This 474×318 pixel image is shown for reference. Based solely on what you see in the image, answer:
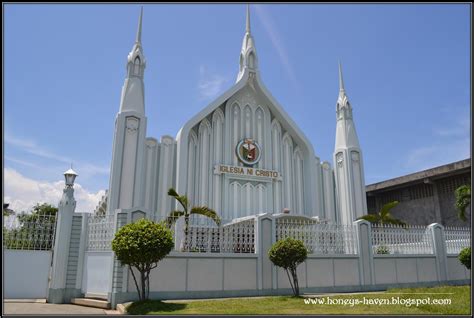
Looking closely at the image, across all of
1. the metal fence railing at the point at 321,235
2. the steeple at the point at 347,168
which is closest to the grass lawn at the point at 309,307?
the metal fence railing at the point at 321,235

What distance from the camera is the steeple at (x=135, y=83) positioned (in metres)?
18.0

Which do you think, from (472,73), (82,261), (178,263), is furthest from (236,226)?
(472,73)

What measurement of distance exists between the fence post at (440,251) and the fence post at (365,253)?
318cm

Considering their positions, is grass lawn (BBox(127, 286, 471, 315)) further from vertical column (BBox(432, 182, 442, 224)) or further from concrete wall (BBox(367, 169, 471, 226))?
vertical column (BBox(432, 182, 442, 224))

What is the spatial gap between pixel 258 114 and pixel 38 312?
15.6 m

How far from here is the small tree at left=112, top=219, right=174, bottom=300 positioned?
910 cm

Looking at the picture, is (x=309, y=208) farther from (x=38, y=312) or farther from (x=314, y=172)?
(x=38, y=312)

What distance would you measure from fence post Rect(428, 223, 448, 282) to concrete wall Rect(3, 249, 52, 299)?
43.9ft

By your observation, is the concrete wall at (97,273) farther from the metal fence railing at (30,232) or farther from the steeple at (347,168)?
the steeple at (347,168)

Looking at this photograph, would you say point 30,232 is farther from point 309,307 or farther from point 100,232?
point 309,307

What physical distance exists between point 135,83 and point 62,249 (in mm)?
9730

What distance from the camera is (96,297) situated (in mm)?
10523

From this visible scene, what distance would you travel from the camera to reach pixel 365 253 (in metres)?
13.2

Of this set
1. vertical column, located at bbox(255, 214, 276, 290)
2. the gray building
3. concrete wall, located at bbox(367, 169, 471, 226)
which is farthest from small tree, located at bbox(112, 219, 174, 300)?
concrete wall, located at bbox(367, 169, 471, 226)
